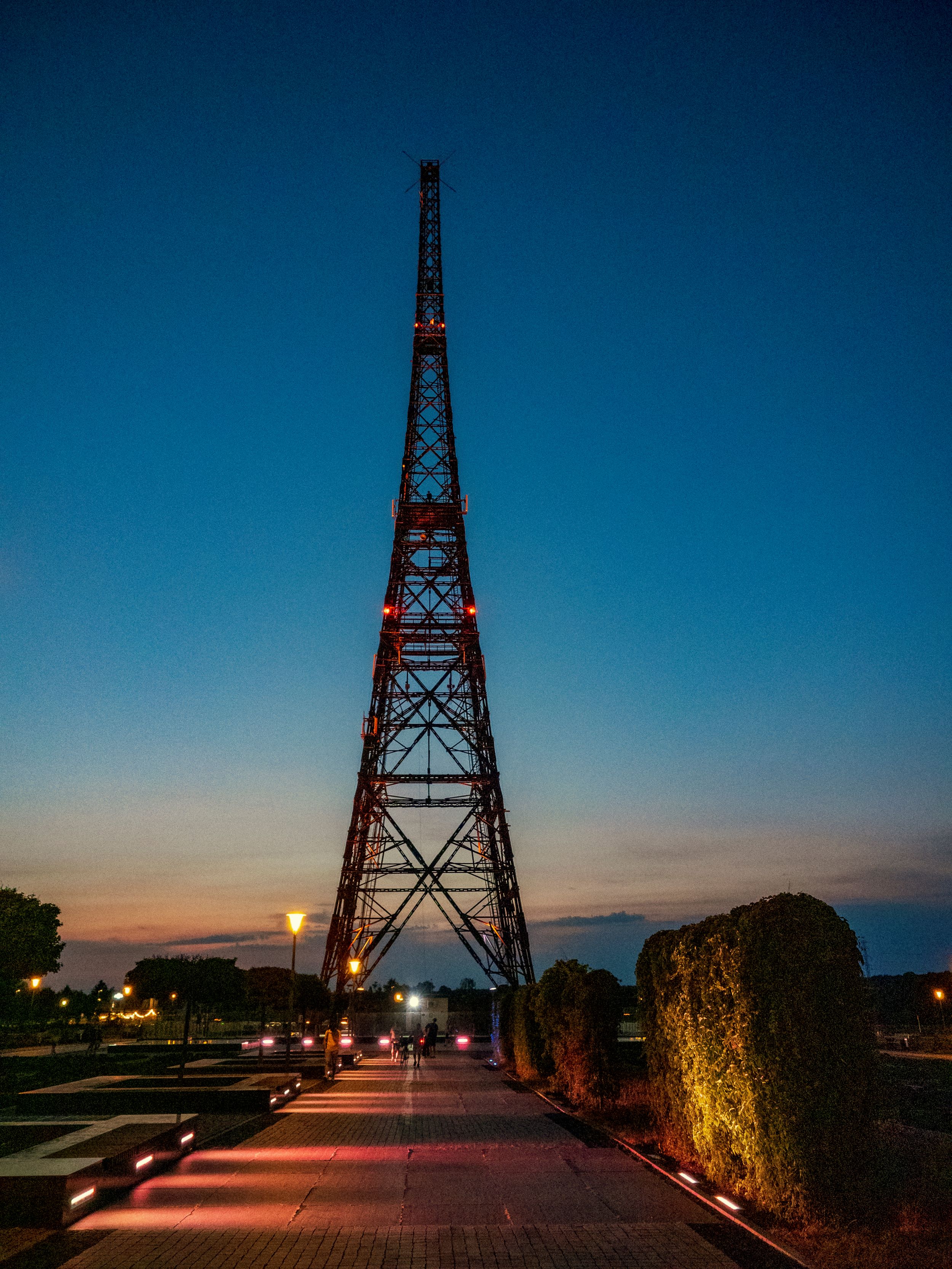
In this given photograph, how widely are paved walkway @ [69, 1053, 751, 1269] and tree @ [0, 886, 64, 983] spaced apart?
86.6 ft

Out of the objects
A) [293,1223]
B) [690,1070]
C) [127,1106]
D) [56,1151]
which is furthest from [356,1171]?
[127,1106]

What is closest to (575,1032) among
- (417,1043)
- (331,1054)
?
(331,1054)

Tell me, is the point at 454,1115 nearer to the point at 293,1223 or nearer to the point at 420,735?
the point at 293,1223

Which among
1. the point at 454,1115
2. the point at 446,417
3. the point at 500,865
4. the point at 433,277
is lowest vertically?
the point at 454,1115

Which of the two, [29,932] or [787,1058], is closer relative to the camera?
[787,1058]

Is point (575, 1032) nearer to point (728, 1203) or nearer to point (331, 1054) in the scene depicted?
point (728, 1203)

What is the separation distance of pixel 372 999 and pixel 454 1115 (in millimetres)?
35488

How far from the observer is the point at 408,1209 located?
736 centimetres

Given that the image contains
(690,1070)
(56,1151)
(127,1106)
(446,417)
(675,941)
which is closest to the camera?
(56,1151)

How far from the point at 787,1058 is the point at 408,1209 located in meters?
3.32

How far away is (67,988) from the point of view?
186 feet

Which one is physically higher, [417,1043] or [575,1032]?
[575,1032]

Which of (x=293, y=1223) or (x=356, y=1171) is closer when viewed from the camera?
(x=293, y=1223)

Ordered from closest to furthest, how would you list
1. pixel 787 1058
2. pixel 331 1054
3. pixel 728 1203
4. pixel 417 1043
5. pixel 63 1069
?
1. pixel 787 1058
2. pixel 728 1203
3. pixel 331 1054
4. pixel 63 1069
5. pixel 417 1043
